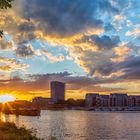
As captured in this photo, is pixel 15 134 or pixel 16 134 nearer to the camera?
pixel 15 134

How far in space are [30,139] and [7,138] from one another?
3406 millimetres

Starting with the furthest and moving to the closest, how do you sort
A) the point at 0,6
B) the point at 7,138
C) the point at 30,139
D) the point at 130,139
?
the point at 130,139
the point at 30,139
the point at 7,138
the point at 0,6

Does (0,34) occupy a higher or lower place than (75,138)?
higher

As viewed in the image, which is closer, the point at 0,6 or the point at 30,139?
the point at 0,6

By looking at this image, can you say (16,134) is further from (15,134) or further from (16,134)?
(15,134)

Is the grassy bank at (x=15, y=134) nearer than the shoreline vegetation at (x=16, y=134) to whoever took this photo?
Yes

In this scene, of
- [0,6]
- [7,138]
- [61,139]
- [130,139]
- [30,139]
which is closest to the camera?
[0,6]

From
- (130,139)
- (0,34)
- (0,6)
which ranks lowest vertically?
(130,139)

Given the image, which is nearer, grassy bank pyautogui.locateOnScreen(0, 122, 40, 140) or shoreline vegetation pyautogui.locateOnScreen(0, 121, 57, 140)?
grassy bank pyautogui.locateOnScreen(0, 122, 40, 140)

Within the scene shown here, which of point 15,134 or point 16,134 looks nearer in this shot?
point 15,134

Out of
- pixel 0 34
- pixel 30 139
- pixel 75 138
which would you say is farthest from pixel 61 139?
pixel 0 34

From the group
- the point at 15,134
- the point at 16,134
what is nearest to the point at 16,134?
the point at 16,134

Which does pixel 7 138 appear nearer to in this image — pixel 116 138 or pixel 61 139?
pixel 61 139

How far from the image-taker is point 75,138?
86000 millimetres
